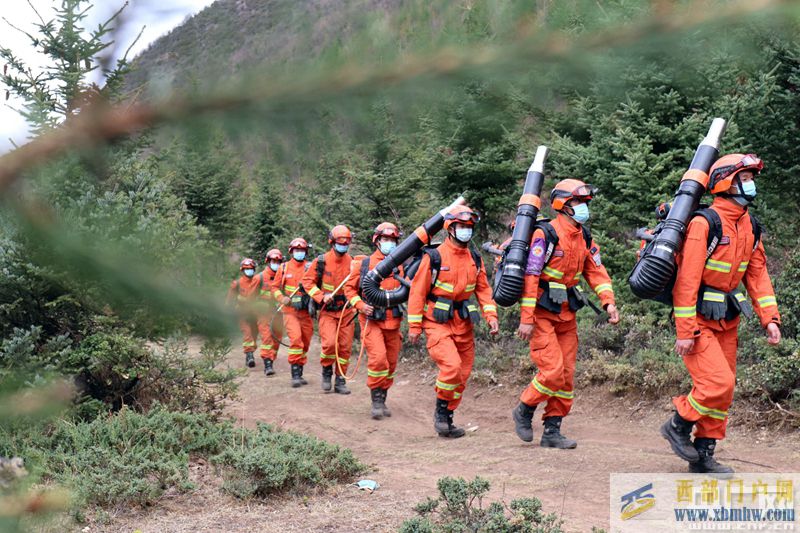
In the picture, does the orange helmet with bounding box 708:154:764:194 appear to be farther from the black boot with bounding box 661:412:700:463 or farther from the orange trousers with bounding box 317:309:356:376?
the orange trousers with bounding box 317:309:356:376

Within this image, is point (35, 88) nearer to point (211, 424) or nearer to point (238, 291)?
point (238, 291)

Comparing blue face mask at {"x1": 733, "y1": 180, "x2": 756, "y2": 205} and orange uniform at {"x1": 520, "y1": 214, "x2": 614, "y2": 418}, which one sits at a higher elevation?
blue face mask at {"x1": 733, "y1": 180, "x2": 756, "y2": 205}

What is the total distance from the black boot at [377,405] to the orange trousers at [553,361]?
9.67 ft

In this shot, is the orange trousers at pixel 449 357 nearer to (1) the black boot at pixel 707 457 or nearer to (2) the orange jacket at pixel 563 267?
(2) the orange jacket at pixel 563 267

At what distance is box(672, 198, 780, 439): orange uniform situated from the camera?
5.86 metres

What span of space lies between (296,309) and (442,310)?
4856mm

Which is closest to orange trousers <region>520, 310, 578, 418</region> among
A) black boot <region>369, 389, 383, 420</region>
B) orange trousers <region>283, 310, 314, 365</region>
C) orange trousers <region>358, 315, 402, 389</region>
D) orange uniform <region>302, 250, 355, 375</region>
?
orange trousers <region>358, 315, 402, 389</region>

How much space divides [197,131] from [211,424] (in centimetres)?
649

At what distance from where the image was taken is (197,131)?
1542 millimetres

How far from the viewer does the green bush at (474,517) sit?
4438 millimetres

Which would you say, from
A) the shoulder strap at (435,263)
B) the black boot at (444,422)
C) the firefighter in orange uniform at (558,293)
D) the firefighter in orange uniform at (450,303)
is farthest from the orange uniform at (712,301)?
the black boot at (444,422)

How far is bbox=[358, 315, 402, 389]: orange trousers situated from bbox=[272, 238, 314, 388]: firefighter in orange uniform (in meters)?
2.24

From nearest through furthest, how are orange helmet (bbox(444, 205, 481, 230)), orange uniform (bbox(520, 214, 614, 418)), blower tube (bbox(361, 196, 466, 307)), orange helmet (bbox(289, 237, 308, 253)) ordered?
orange uniform (bbox(520, 214, 614, 418)), orange helmet (bbox(444, 205, 481, 230)), blower tube (bbox(361, 196, 466, 307)), orange helmet (bbox(289, 237, 308, 253))

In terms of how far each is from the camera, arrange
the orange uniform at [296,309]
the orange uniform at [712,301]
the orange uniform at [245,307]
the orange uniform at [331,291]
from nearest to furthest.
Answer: the orange uniform at [245,307] → the orange uniform at [712,301] → the orange uniform at [331,291] → the orange uniform at [296,309]
